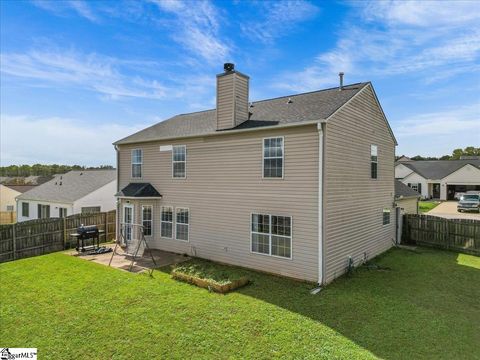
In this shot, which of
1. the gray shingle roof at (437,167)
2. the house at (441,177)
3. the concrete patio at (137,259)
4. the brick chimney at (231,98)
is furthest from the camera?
the gray shingle roof at (437,167)

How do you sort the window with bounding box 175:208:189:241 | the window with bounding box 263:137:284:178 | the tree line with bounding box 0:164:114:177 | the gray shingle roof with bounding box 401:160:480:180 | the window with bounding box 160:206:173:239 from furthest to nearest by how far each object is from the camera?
the tree line with bounding box 0:164:114:177, the gray shingle roof with bounding box 401:160:480:180, the window with bounding box 160:206:173:239, the window with bounding box 175:208:189:241, the window with bounding box 263:137:284:178

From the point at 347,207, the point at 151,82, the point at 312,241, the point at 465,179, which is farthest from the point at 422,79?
the point at 465,179

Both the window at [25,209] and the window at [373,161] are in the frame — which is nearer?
the window at [373,161]

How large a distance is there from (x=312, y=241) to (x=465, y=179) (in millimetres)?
44443

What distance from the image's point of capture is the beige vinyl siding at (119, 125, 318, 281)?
958cm

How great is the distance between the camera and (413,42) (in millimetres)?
11672

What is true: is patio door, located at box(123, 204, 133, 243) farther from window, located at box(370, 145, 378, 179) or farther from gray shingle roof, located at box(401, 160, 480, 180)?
gray shingle roof, located at box(401, 160, 480, 180)

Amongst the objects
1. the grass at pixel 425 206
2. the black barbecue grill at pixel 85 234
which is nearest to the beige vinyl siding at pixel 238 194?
the black barbecue grill at pixel 85 234

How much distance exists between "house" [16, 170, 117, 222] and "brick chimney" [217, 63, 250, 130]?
1424cm

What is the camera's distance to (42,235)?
14.4 meters

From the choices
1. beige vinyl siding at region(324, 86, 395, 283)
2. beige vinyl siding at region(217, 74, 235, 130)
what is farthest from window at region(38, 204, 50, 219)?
beige vinyl siding at region(324, 86, 395, 283)

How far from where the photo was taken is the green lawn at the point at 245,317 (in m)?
5.83

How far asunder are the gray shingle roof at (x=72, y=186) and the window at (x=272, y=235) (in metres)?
15.7

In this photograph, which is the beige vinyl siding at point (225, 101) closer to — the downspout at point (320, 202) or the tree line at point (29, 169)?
the downspout at point (320, 202)
